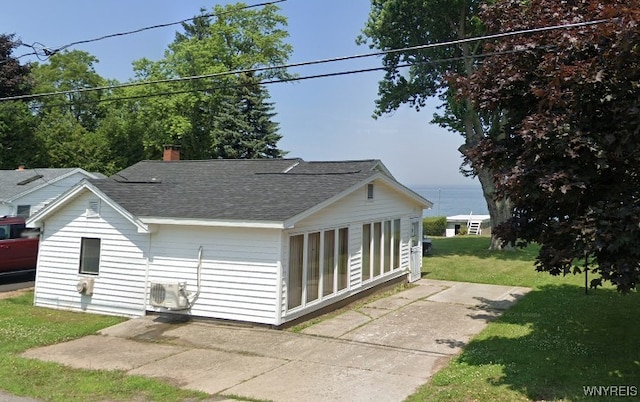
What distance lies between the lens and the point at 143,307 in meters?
10.7

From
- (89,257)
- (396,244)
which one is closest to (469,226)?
(396,244)

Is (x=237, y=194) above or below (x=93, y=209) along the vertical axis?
above

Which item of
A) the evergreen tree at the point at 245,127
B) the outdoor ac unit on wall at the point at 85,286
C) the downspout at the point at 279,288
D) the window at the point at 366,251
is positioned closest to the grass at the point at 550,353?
the downspout at the point at 279,288

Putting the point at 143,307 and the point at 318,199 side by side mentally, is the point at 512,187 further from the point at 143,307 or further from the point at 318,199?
the point at 143,307

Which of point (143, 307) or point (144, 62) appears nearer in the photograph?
point (143, 307)

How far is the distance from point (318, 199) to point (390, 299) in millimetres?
4116

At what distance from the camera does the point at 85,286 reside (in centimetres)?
1106

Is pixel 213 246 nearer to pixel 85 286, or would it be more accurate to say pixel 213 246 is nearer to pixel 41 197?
pixel 85 286

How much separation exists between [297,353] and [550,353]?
4.02 m

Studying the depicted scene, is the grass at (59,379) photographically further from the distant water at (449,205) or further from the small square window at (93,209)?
the distant water at (449,205)

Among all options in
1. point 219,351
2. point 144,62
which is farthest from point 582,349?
point 144,62

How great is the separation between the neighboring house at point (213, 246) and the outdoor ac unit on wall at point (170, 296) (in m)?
0.02

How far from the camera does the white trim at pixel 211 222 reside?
9.35m

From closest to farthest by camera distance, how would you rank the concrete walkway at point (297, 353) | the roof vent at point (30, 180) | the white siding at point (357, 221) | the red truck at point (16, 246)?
the concrete walkway at point (297, 353), the white siding at point (357, 221), the red truck at point (16, 246), the roof vent at point (30, 180)
